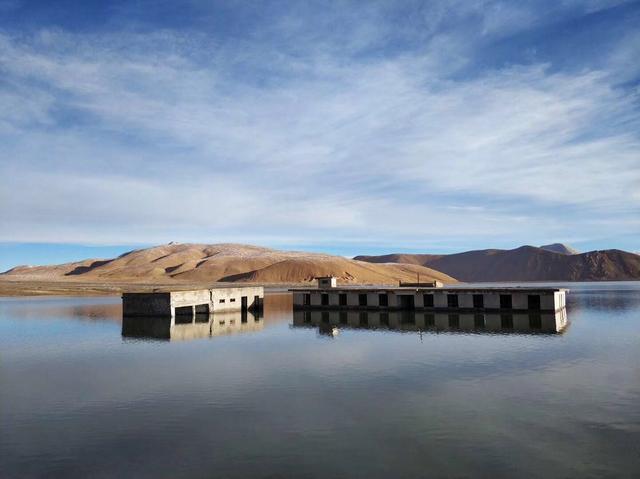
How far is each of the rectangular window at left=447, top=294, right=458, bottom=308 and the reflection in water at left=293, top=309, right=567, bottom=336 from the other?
380 centimetres

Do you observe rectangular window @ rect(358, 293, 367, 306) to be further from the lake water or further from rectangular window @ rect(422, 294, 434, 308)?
the lake water

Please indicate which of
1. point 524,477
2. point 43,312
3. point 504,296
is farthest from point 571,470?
point 43,312

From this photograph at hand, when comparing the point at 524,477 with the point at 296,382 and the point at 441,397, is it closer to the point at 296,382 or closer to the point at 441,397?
the point at 441,397

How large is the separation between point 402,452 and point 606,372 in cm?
1730

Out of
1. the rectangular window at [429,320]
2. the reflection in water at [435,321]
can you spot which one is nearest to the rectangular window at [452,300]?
the reflection in water at [435,321]

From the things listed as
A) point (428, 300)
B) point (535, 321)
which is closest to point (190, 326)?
point (428, 300)

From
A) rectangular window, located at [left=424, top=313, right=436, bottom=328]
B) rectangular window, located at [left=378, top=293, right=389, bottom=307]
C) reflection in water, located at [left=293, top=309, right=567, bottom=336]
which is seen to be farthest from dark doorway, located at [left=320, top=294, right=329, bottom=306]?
rectangular window, located at [left=424, top=313, right=436, bottom=328]

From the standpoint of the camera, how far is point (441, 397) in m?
23.4

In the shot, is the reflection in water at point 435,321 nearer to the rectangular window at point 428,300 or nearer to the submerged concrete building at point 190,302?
the rectangular window at point 428,300

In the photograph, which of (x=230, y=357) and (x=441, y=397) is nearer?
(x=441, y=397)

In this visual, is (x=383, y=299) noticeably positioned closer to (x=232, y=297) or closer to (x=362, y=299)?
(x=362, y=299)

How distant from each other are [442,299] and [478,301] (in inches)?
174

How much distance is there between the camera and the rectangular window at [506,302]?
65688mm

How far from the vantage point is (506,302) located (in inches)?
2603
